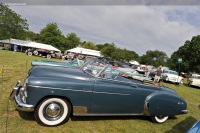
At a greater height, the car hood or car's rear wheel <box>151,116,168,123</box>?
the car hood

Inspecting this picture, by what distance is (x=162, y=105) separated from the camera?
4.86 meters

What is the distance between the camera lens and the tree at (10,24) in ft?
163

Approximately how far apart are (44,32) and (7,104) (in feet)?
218

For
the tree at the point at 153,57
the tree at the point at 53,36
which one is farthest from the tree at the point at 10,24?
the tree at the point at 153,57

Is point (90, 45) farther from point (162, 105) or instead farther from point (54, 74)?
point (54, 74)

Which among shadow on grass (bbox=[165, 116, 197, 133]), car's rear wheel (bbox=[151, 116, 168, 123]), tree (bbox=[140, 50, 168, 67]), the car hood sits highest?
tree (bbox=[140, 50, 168, 67])

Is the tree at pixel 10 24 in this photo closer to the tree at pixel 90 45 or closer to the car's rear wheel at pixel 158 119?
the tree at pixel 90 45

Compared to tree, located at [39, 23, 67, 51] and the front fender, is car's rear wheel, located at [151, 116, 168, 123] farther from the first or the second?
tree, located at [39, 23, 67, 51]

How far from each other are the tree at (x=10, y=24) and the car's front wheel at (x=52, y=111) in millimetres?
51426

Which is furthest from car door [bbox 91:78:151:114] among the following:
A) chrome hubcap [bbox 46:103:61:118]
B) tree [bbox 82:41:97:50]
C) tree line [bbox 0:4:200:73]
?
tree [bbox 82:41:97:50]

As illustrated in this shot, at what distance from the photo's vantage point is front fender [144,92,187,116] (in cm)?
474

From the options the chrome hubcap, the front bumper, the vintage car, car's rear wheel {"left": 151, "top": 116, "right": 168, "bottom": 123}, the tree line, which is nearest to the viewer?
the front bumper

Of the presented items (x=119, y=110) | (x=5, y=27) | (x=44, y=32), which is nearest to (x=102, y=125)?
(x=119, y=110)

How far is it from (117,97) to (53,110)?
1.54m
